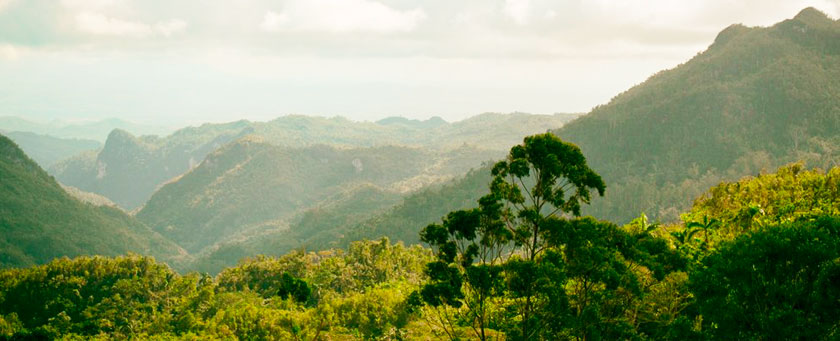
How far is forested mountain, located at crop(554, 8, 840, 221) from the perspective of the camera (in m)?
130

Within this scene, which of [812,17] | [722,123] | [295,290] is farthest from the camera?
[812,17]

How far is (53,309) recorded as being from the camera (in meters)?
63.8

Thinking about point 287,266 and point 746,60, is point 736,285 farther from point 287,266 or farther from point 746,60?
point 746,60

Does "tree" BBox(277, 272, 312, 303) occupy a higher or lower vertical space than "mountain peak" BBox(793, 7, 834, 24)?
lower

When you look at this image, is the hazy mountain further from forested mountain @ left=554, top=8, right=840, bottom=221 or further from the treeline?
the treeline

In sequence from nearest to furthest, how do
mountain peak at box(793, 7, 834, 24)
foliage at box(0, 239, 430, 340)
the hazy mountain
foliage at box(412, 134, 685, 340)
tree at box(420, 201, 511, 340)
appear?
foliage at box(412, 134, 685, 340) < tree at box(420, 201, 511, 340) < foliage at box(0, 239, 430, 340) < the hazy mountain < mountain peak at box(793, 7, 834, 24)

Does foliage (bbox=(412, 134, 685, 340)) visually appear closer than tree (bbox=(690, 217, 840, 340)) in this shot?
No

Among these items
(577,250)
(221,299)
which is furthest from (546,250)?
(221,299)

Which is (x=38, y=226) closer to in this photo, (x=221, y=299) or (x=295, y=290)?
(x=221, y=299)

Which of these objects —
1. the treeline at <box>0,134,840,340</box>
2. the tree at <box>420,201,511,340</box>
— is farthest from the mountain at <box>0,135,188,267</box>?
the treeline at <box>0,134,840,340</box>

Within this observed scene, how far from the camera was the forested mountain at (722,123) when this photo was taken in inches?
5128

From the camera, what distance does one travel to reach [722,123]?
157625mm

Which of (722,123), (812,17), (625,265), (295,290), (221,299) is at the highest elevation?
(812,17)

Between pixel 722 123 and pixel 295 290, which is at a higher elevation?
pixel 722 123
